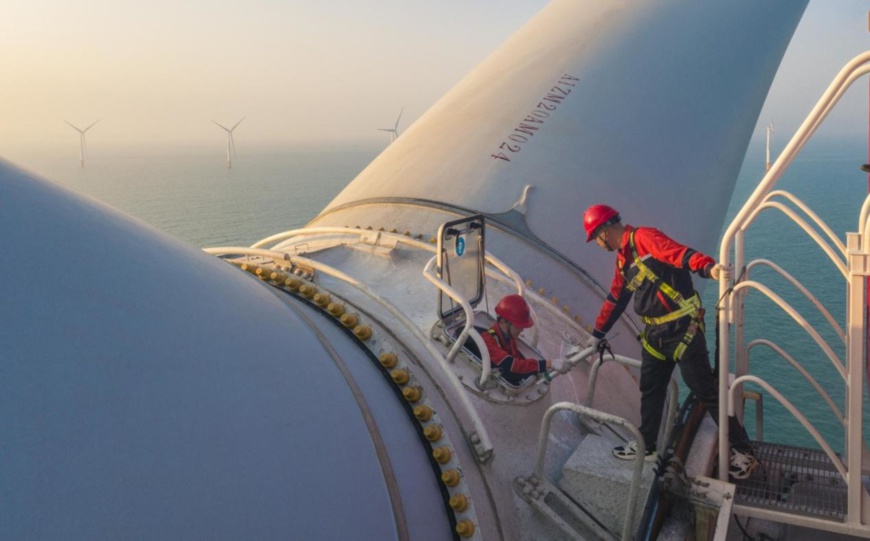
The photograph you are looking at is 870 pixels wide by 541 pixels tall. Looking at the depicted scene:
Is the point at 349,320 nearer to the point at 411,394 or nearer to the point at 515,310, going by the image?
the point at 411,394

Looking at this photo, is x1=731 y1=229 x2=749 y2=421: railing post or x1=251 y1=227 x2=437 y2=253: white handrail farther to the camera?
x1=731 y1=229 x2=749 y2=421: railing post

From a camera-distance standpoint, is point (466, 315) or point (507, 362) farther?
point (507, 362)

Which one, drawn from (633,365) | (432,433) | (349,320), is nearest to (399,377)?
(432,433)

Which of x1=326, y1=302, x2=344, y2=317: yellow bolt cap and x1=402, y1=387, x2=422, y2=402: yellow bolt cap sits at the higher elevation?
x1=326, y1=302, x2=344, y2=317: yellow bolt cap

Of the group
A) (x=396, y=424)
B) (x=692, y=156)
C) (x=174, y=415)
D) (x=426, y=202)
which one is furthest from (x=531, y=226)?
(x=174, y=415)

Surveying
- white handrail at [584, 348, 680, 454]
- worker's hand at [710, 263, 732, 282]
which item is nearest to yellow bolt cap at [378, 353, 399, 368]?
white handrail at [584, 348, 680, 454]

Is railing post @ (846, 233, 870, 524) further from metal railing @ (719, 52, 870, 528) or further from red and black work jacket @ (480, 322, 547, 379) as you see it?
red and black work jacket @ (480, 322, 547, 379)

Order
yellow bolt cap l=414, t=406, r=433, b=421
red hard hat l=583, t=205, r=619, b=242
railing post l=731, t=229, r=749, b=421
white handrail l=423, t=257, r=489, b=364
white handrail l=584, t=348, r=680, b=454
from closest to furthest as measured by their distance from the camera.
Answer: yellow bolt cap l=414, t=406, r=433, b=421 → white handrail l=423, t=257, r=489, b=364 → white handrail l=584, t=348, r=680, b=454 → red hard hat l=583, t=205, r=619, b=242 → railing post l=731, t=229, r=749, b=421

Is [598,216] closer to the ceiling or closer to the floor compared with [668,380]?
closer to the ceiling
